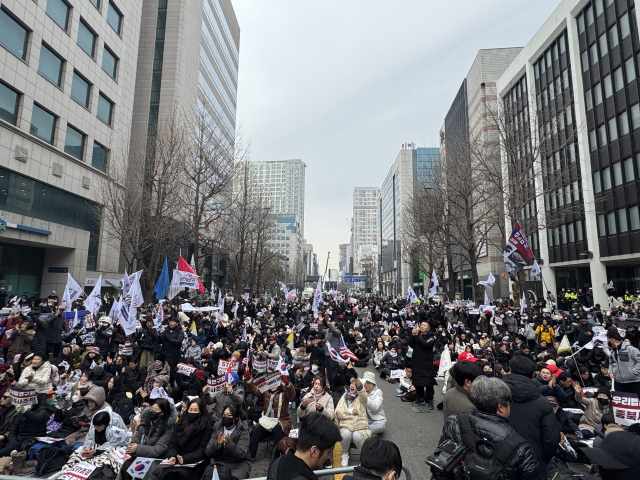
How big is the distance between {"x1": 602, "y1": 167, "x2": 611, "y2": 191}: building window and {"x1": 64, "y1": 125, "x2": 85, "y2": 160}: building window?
38442mm

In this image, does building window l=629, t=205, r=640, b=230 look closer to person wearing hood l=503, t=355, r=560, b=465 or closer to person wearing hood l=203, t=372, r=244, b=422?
person wearing hood l=503, t=355, r=560, b=465

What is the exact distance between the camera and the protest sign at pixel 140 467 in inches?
188

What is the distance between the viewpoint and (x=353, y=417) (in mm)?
5852

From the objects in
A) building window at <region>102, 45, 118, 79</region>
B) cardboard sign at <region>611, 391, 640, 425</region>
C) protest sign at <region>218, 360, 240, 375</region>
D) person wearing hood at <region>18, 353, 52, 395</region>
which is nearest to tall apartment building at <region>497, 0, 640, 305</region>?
cardboard sign at <region>611, 391, 640, 425</region>

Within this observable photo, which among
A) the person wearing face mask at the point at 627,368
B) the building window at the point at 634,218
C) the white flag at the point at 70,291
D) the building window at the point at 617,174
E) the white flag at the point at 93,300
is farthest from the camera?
the building window at the point at 617,174

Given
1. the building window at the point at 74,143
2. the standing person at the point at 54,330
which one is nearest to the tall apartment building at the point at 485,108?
A: the building window at the point at 74,143

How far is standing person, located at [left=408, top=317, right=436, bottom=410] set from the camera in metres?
7.89

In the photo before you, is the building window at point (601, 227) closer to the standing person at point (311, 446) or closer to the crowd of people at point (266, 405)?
the crowd of people at point (266, 405)

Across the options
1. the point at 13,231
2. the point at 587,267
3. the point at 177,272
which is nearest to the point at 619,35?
the point at 587,267

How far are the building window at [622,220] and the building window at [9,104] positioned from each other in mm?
39265

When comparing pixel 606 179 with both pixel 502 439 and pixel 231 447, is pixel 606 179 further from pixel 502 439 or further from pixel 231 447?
pixel 231 447

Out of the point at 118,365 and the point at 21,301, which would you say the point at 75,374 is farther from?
the point at 21,301

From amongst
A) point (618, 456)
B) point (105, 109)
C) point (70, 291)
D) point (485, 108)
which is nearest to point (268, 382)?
point (618, 456)

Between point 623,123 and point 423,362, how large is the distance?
28.2 m
